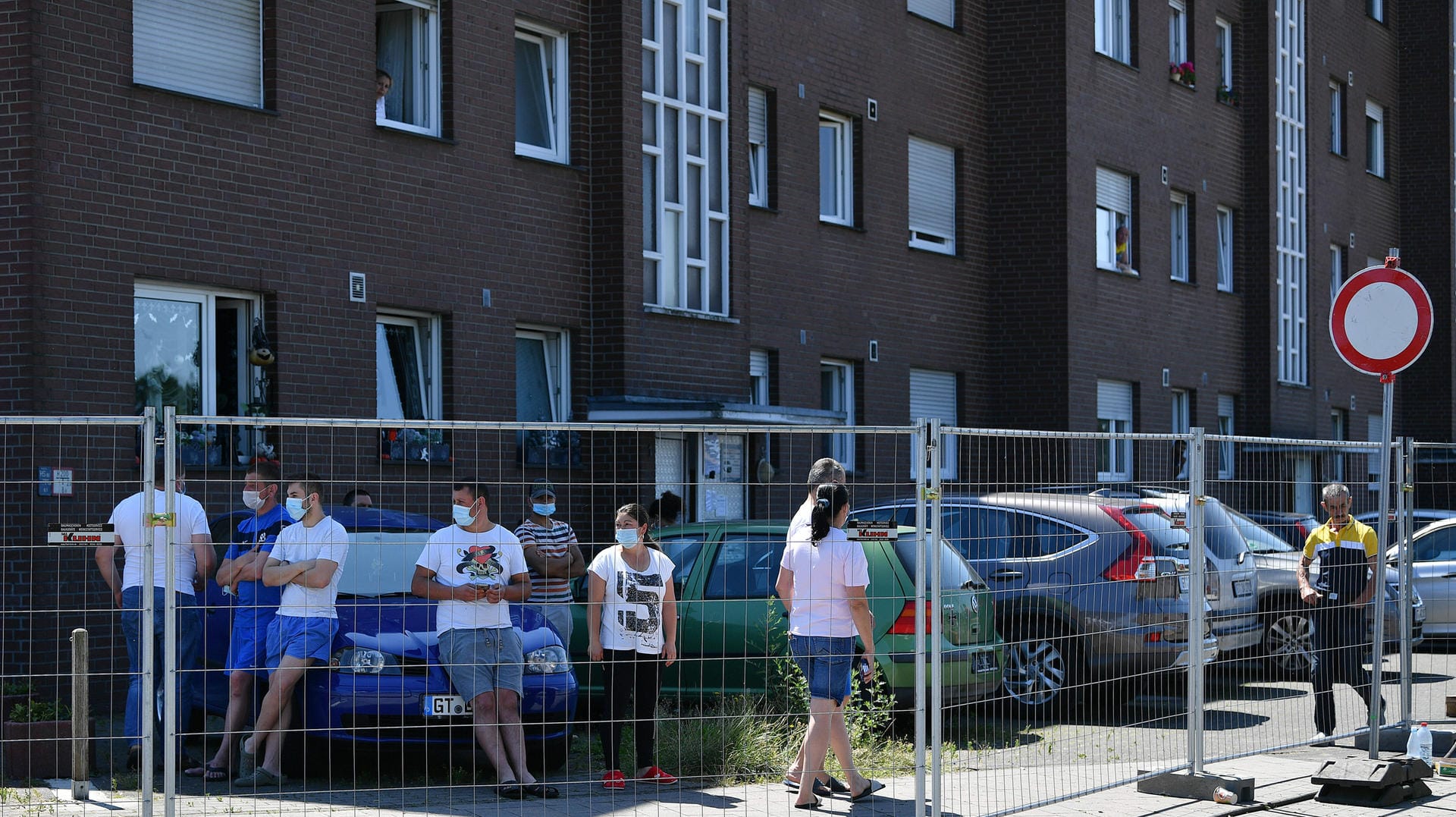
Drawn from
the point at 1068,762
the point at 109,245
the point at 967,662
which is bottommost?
the point at 1068,762

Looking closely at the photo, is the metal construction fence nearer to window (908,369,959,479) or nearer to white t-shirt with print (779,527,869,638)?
white t-shirt with print (779,527,869,638)

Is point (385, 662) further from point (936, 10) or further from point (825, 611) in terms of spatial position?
point (936, 10)

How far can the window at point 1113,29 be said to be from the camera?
25.8 metres

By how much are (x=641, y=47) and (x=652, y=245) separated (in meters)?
1.97

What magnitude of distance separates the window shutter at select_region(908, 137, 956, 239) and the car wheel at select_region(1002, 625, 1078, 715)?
15224 millimetres

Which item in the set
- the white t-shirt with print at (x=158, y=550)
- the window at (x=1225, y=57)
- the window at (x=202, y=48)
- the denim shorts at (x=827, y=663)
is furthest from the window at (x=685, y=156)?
the window at (x=1225, y=57)

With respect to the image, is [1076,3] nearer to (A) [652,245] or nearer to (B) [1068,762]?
(A) [652,245]

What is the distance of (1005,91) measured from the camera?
24422 millimetres

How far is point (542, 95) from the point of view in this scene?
17312 mm

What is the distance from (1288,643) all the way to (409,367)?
847 centimetres

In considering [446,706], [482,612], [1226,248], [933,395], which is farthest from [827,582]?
[1226,248]

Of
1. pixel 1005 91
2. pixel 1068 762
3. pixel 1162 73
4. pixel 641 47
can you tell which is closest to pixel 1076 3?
pixel 1005 91

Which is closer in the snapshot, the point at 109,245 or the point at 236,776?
the point at 236,776

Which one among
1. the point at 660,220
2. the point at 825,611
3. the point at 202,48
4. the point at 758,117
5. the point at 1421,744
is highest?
the point at 758,117
